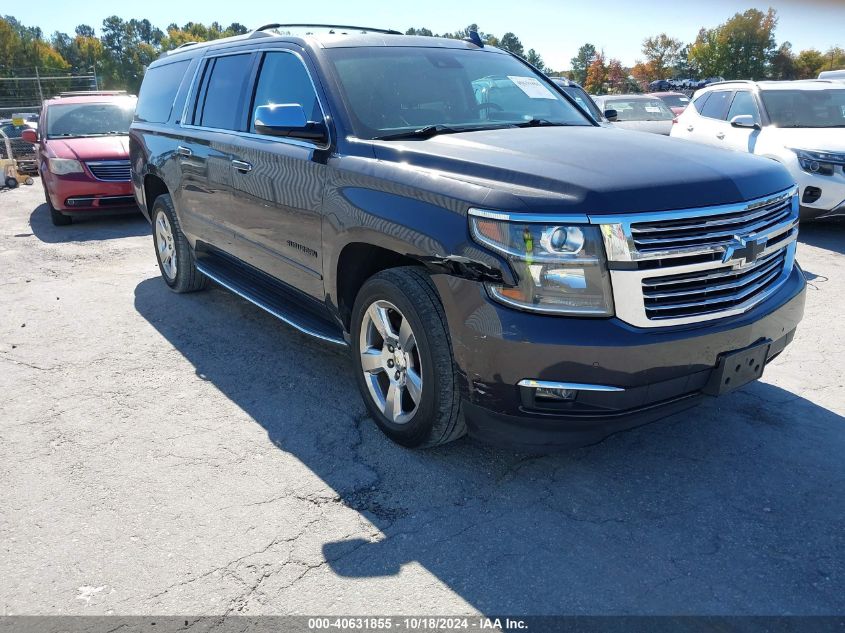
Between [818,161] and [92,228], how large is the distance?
9.25 m

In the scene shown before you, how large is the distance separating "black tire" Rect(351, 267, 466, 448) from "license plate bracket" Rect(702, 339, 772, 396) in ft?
3.44

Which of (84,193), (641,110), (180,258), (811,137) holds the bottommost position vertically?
(180,258)

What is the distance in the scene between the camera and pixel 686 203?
281cm

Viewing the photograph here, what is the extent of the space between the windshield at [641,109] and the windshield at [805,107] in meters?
6.43

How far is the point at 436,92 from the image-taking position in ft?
13.4

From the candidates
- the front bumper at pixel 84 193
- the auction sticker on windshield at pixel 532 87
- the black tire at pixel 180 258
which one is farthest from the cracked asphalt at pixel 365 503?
the front bumper at pixel 84 193

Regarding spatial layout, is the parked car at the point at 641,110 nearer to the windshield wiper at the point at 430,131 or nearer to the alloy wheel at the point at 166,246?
the alloy wheel at the point at 166,246

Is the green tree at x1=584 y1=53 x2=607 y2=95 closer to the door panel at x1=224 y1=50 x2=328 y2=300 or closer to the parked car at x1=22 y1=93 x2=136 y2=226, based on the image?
the parked car at x1=22 y1=93 x2=136 y2=226

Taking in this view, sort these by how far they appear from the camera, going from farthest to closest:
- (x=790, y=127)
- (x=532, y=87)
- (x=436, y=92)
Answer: (x=790, y=127), (x=532, y=87), (x=436, y=92)

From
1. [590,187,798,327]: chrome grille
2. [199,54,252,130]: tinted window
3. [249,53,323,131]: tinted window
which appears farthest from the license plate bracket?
[199,54,252,130]: tinted window

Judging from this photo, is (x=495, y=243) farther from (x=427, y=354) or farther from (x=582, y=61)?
(x=582, y=61)

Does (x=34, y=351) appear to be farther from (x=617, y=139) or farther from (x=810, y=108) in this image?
(x=810, y=108)

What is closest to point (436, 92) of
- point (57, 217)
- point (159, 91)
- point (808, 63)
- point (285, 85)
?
point (285, 85)

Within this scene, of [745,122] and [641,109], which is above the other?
[641,109]
